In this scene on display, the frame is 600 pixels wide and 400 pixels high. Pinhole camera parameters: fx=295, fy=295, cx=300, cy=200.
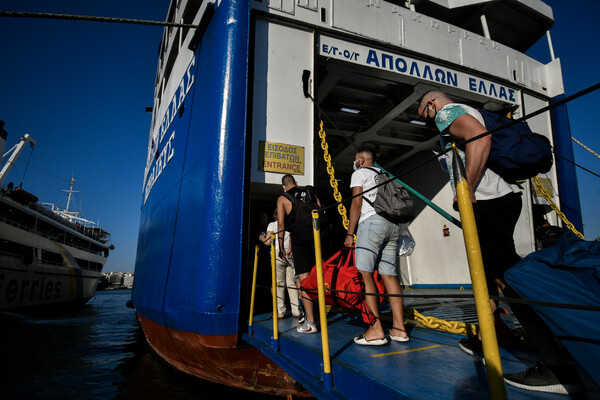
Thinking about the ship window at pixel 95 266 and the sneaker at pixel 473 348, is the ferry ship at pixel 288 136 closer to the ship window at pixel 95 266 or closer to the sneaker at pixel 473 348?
the sneaker at pixel 473 348

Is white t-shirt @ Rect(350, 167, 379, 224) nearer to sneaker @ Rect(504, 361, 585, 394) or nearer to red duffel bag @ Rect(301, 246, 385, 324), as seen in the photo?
red duffel bag @ Rect(301, 246, 385, 324)

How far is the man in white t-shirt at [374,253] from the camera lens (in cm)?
214

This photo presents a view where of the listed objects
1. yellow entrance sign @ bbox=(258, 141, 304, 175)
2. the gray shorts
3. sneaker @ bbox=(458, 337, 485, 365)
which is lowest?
sneaker @ bbox=(458, 337, 485, 365)

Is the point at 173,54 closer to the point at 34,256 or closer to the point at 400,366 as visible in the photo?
the point at 400,366

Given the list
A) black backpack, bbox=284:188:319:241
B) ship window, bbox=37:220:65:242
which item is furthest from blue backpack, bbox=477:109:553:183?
ship window, bbox=37:220:65:242

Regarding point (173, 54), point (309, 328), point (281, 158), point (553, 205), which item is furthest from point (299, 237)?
point (173, 54)

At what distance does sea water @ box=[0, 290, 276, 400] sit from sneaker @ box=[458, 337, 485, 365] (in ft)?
9.67

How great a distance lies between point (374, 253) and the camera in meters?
2.24

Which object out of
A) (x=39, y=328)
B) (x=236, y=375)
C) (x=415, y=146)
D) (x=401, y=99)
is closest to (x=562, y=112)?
(x=415, y=146)

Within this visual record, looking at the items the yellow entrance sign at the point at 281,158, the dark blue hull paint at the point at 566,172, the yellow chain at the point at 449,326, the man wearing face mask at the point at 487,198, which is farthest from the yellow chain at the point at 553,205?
the man wearing face mask at the point at 487,198

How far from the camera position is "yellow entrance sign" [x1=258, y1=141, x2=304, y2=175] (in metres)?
3.87

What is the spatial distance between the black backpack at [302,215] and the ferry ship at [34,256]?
51.3 feet

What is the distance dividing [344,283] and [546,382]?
1.50 m

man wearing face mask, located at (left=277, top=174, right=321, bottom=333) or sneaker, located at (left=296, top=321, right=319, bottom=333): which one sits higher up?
man wearing face mask, located at (left=277, top=174, right=321, bottom=333)
